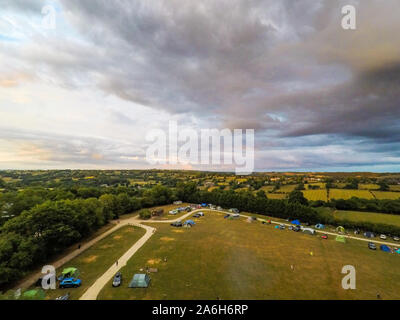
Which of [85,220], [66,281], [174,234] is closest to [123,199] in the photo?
[85,220]

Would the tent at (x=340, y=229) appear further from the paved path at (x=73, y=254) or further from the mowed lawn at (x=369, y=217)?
the paved path at (x=73, y=254)

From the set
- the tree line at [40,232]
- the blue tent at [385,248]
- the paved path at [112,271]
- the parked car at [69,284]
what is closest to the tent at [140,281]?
the paved path at [112,271]

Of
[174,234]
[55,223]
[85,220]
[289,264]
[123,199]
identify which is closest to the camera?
[289,264]

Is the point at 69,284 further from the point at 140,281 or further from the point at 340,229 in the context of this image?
the point at 340,229

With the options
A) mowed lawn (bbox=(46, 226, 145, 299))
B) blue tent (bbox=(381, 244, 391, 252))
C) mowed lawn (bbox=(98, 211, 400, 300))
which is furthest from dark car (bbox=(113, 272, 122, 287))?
blue tent (bbox=(381, 244, 391, 252))

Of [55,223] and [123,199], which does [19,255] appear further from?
[123,199]

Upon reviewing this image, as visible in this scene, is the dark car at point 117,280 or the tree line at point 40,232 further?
the tree line at point 40,232
